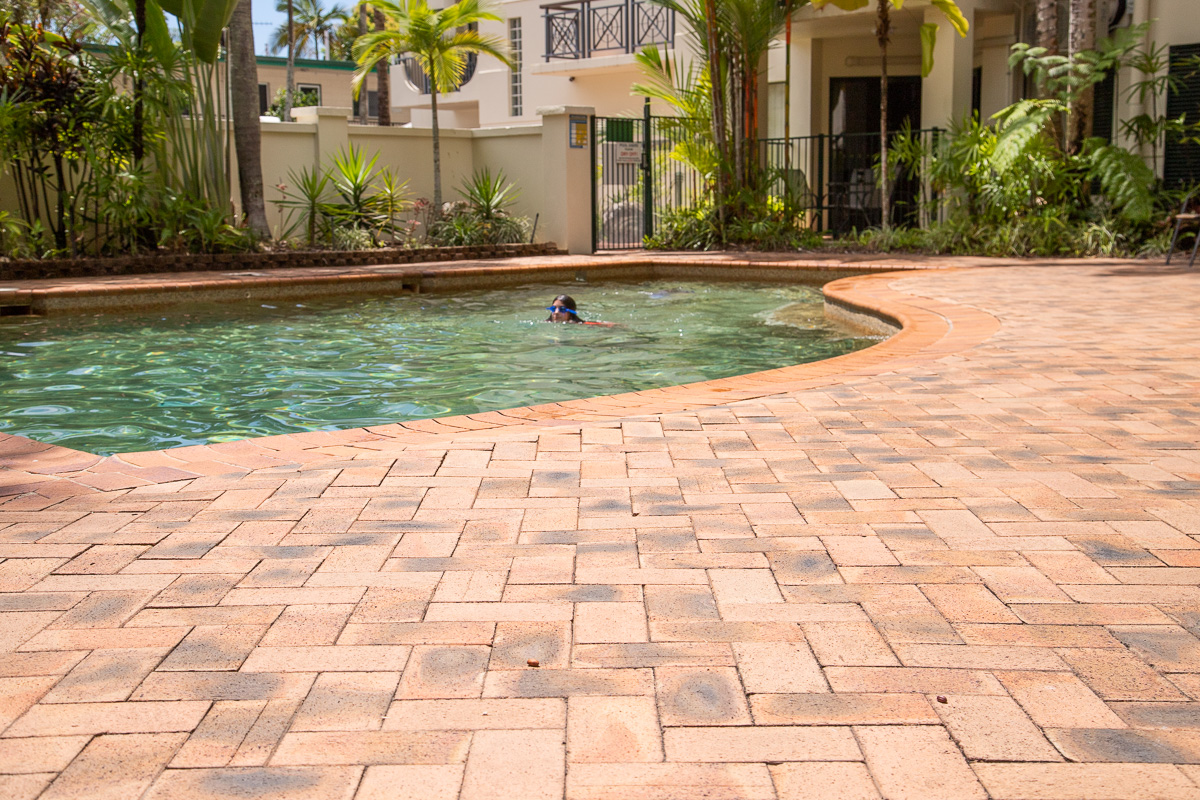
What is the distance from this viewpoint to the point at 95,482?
3539mm

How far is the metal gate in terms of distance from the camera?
50.1ft

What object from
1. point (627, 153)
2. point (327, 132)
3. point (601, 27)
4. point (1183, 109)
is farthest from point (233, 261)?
point (601, 27)

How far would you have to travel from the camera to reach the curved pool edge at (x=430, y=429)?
12.0 feet

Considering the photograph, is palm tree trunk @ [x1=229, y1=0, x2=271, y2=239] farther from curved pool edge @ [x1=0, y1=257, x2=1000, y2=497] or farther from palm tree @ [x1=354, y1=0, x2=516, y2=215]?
curved pool edge @ [x1=0, y1=257, x2=1000, y2=497]

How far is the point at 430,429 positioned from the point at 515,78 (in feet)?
80.5

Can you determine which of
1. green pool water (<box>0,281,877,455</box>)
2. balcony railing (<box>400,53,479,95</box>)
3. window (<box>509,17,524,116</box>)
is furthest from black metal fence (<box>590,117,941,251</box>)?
balcony railing (<box>400,53,479,95</box>)

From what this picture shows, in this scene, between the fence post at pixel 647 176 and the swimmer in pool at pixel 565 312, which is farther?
the fence post at pixel 647 176

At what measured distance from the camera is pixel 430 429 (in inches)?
168

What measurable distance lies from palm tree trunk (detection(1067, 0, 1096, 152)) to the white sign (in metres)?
5.88

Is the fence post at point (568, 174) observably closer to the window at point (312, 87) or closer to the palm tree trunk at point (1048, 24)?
the palm tree trunk at point (1048, 24)

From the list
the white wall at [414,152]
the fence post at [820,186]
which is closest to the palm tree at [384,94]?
the white wall at [414,152]

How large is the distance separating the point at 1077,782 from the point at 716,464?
6.65ft

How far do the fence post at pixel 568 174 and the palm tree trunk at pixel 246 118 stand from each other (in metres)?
3.94

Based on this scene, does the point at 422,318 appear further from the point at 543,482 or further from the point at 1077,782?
the point at 1077,782
